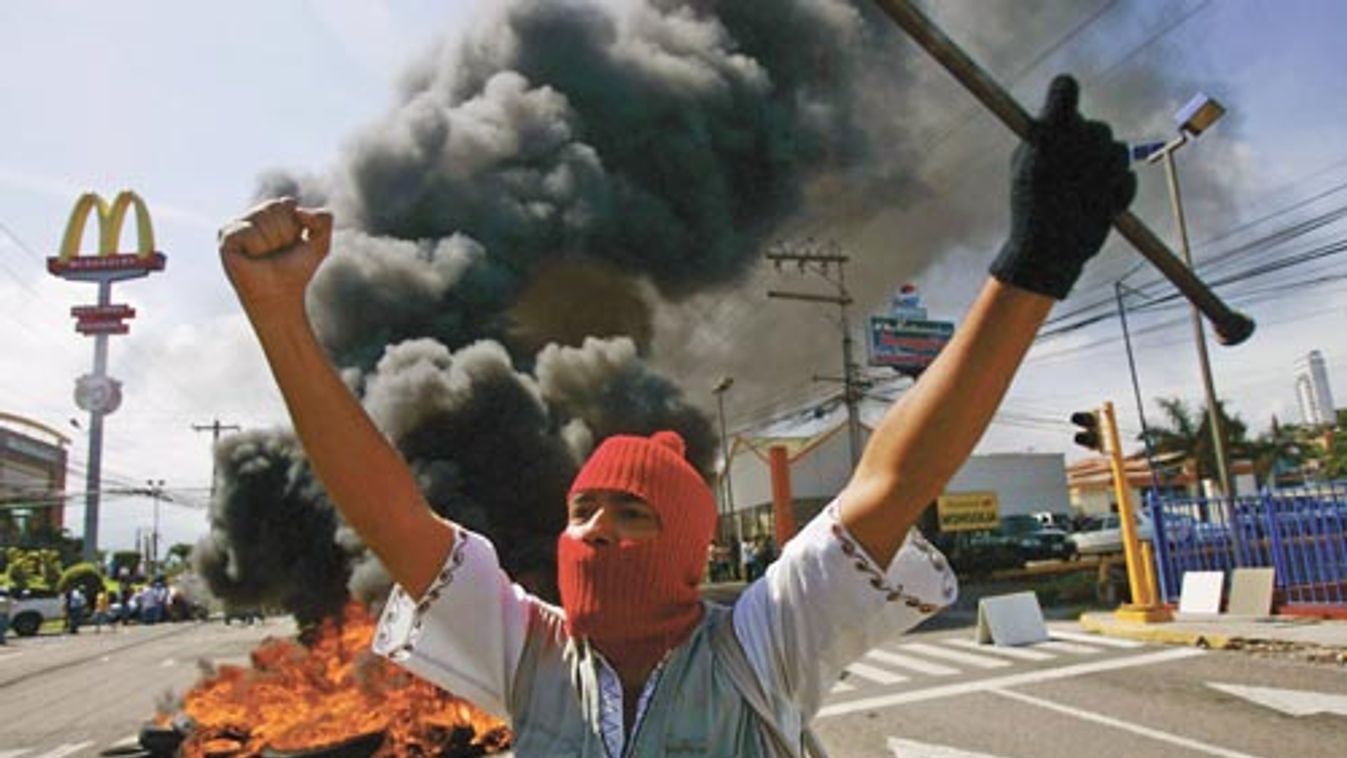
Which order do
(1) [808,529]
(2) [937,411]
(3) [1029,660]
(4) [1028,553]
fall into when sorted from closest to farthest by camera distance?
(2) [937,411] < (1) [808,529] < (3) [1029,660] < (4) [1028,553]

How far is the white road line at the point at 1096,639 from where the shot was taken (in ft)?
33.2

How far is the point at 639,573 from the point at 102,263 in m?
54.6

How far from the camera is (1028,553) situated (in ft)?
86.8

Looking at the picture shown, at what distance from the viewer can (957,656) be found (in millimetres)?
9914

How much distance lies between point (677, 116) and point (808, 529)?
15148 millimetres

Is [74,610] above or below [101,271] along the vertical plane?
below

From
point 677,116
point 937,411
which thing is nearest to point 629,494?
point 937,411

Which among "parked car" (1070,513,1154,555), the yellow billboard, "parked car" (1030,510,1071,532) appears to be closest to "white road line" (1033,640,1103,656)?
the yellow billboard

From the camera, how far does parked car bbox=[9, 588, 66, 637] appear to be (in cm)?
2523

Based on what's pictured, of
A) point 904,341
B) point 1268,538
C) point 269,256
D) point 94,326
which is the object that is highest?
point 94,326

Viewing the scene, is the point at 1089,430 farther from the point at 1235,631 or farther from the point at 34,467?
the point at 34,467

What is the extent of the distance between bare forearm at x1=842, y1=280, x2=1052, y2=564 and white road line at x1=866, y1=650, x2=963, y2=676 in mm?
7635

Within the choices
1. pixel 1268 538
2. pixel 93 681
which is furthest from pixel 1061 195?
pixel 93 681

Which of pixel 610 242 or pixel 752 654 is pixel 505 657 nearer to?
pixel 752 654
